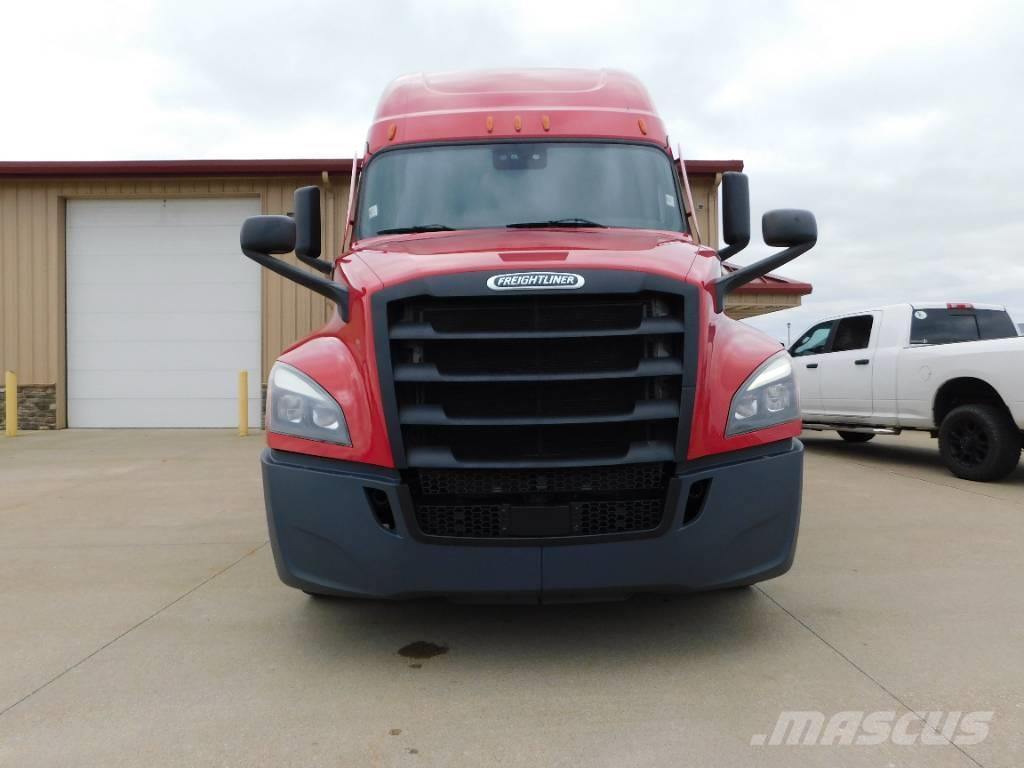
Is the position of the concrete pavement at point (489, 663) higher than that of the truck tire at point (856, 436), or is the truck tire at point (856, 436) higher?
the truck tire at point (856, 436)

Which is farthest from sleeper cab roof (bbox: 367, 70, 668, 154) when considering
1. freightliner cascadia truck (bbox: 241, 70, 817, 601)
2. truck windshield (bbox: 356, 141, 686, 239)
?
freightliner cascadia truck (bbox: 241, 70, 817, 601)

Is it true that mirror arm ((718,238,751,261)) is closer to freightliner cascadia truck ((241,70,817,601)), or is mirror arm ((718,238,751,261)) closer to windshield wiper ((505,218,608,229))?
windshield wiper ((505,218,608,229))

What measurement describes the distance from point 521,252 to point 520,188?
116cm

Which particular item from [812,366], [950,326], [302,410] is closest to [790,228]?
[302,410]

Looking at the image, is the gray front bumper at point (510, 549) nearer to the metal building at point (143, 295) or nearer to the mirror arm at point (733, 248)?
the mirror arm at point (733, 248)

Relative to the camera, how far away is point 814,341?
10.1m

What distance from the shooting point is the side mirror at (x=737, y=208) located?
4242 millimetres

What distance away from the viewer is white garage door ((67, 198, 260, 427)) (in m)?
14.3

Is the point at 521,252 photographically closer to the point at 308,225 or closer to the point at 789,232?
the point at 789,232

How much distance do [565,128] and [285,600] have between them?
3089 millimetres

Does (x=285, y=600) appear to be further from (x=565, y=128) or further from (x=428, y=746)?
(x=565, y=128)

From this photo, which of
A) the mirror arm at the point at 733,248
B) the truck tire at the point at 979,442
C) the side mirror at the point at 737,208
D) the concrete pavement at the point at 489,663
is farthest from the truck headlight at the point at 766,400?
the truck tire at the point at 979,442

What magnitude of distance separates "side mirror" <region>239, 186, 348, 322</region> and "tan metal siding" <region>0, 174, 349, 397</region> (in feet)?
33.7

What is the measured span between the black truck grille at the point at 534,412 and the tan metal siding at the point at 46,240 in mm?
11822
